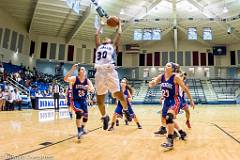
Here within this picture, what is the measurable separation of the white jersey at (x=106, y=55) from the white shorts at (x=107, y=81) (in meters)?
0.13

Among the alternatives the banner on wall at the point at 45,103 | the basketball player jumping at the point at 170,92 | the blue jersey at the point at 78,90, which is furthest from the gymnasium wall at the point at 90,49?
the basketball player jumping at the point at 170,92

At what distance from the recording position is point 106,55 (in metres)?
4.14

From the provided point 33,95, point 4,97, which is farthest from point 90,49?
point 4,97

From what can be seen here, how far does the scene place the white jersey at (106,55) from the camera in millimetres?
4125

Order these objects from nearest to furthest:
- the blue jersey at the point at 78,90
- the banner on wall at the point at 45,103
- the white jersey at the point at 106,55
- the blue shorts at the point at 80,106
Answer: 1. the white jersey at the point at 106,55
2. the blue shorts at the point at 80,106
3. the blue jersey at the point at 78,90
4. the banner on wall at the point at 45,103

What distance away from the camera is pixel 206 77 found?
3391 centimetres

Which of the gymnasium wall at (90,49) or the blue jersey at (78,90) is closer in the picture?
the blue jersey at (78,90)

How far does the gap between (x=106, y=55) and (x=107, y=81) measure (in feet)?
1.37

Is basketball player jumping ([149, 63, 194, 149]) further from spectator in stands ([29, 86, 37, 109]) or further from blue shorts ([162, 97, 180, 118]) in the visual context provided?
spectator in stands ([29, 86, 37, 109])

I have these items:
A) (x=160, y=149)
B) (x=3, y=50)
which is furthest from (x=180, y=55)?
(x=160, y=149)

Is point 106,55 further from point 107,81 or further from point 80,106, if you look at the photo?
point 80,106

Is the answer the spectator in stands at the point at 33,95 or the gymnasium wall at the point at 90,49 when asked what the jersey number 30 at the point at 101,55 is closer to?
the spectator in stands at the point at 33,95

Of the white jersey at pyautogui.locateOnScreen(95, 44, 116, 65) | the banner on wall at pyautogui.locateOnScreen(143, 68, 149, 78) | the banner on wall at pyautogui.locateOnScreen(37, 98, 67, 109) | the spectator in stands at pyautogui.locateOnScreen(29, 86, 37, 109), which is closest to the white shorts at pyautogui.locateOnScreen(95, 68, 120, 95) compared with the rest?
the white jersey at pyautogui.locateOnScreen(95, 44, 116, 65)

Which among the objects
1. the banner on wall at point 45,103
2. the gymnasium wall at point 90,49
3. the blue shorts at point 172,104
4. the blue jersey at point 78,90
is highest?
the gymnasium wall at point 90,49
